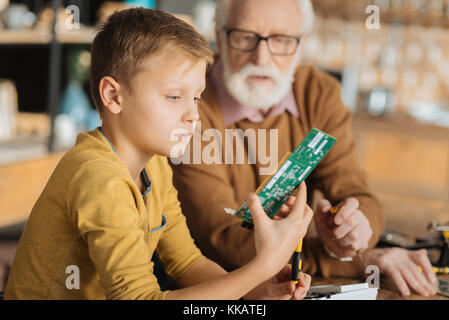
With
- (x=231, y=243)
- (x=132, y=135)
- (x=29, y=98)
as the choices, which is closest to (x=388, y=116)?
(x=29, y=98)

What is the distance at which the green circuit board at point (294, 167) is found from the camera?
64 cm

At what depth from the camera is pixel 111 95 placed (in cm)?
69

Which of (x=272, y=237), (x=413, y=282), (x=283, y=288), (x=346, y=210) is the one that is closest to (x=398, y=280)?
(x=413, y=282)

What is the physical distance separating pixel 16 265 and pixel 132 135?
0.23 metres

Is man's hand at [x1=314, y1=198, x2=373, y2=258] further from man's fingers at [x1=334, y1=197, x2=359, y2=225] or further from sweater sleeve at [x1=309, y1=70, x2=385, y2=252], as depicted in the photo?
sweater sleeve at [x1=309, y1=70, x2=385, y2=252]

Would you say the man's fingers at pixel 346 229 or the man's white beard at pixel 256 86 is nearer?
the man's fingers at pixel 346 229

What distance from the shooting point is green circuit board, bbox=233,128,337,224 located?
639 millimetres

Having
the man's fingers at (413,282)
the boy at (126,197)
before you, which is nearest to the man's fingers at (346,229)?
the man's fingers at (413,282)

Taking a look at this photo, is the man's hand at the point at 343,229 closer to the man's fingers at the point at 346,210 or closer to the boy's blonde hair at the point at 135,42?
the man's fingers at the point at 346,210

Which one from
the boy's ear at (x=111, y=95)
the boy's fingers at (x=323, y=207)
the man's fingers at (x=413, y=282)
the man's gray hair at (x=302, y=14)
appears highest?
the man's gray hair at (x=302, y=14)

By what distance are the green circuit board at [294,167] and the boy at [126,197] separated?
20 millimetres

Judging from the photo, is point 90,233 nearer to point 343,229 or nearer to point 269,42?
point 343,229

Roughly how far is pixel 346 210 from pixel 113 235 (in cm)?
42

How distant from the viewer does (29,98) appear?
9.45 ft
